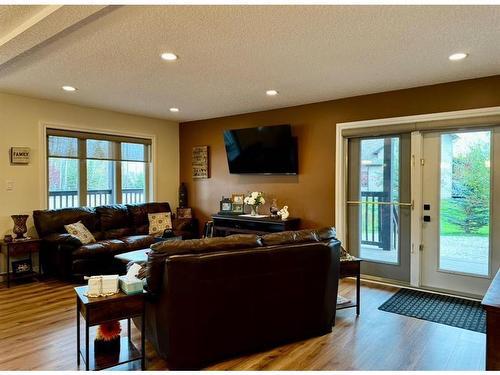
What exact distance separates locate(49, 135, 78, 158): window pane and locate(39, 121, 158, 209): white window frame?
116 mm

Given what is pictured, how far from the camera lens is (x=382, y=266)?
4.56 metres

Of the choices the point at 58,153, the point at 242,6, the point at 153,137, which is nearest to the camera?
the point at 242,6

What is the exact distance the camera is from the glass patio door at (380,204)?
Result: 171 inches

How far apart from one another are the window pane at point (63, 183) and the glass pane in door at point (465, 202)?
202 inches

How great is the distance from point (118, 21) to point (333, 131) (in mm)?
3190

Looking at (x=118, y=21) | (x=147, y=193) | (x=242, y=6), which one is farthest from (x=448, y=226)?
(x=147, y=193)

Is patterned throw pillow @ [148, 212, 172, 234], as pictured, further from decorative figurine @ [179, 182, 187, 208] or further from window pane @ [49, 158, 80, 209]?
window pane @ [49, 158, 80, 209]

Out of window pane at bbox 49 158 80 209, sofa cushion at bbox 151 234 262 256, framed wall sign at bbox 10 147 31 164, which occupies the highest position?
framed wall sign at bbox 10 147 31 164

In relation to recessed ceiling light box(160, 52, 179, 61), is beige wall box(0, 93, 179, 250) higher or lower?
lower

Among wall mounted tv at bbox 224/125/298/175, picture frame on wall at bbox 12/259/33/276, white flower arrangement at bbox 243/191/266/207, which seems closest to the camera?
picture frame on wall at bbox 12/259/33/276

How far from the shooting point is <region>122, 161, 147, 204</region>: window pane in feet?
19.9

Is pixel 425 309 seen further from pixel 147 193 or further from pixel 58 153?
pixel 58 153

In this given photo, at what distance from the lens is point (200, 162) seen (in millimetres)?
6434

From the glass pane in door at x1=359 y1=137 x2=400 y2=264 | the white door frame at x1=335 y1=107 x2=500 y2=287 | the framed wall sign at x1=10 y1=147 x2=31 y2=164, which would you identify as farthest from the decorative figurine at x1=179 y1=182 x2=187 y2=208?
the glass pane in door at x1=359 y1=137 x2=400 y2=264
